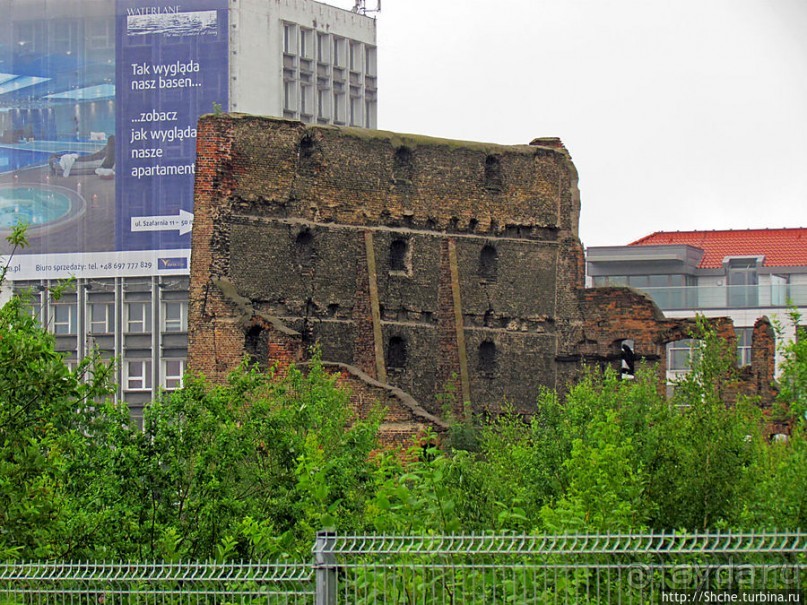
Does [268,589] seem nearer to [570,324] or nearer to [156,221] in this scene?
[570,324]

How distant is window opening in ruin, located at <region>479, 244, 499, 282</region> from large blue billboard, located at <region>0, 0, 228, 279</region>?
33.3 meters

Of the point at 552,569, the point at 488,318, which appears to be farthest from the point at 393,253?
the point at 552,569

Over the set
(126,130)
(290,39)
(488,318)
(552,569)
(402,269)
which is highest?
(290,39)

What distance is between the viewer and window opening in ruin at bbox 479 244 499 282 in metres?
35.9

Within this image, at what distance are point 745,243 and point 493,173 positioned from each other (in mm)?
31417

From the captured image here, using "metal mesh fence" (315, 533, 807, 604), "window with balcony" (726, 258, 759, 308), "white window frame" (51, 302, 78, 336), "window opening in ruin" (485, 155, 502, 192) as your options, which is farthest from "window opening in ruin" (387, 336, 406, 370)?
"white window frame" (51, 302, 78, 336)

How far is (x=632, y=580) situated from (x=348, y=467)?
19.3 feet

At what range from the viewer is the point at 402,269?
1375 inches

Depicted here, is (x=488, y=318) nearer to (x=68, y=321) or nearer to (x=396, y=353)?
(x=396, y=353)

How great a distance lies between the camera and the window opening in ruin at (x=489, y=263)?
3594cm

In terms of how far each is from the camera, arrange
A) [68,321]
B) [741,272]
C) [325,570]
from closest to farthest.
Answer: [325,570] → [741,272] → [68,321]

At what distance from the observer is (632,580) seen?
1230 centimetres

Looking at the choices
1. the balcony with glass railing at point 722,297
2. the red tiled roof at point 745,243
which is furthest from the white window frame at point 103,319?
the balcony with glass railing at point 722,297

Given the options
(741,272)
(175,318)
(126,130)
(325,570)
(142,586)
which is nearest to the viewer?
(325,570)
